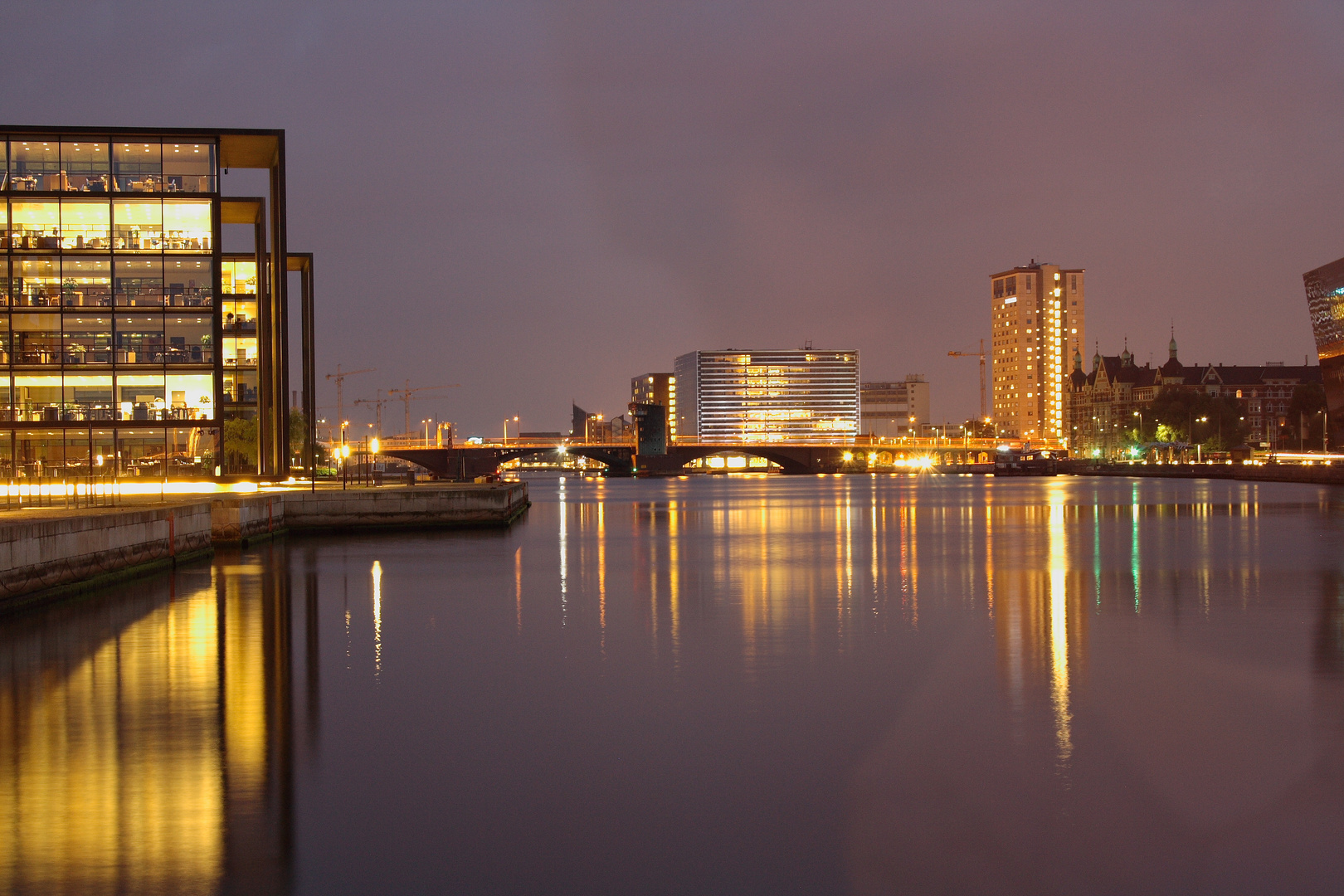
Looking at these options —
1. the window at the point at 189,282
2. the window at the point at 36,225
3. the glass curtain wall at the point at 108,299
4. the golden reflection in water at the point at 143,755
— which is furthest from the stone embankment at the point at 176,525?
the window at the point at 36,225

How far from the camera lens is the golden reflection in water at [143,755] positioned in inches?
317

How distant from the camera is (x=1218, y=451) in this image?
14700 cm

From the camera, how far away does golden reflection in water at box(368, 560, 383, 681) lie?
15.8 m

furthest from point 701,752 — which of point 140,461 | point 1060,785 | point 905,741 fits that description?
point 140,461

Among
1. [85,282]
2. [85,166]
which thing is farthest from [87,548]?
[85,166]

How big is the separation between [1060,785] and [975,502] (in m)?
64.1

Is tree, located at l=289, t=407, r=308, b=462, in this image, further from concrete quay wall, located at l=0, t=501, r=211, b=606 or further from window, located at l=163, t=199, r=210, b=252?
concrete quay wall, located at l=0, t=501, r=211, b=606

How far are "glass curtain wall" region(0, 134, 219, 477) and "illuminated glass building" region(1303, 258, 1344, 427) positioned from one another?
8587 cm

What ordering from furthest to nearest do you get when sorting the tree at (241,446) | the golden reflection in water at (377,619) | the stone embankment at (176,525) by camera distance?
the tree at (241,446) < the stone embankment at (176,525) < the golden reflection in water at (377,619)

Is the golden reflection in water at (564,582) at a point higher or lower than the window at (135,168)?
lower

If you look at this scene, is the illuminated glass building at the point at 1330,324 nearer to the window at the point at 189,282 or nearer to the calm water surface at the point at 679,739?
the window at the point at 189,282

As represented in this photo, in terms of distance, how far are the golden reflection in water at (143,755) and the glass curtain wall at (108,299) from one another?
3776 cm

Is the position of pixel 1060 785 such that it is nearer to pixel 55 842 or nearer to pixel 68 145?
pixel 55 842

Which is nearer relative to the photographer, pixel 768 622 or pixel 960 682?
pixel 960 682
